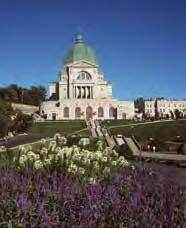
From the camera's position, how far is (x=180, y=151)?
3984 centimetres

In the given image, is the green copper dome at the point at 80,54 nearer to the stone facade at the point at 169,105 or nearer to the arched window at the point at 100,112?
the arched window at the point at 100,112

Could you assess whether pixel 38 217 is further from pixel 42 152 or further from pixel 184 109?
pixel 184 109

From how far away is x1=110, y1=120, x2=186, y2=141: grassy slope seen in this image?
216 ft

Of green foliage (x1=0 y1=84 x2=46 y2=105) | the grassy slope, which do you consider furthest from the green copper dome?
the grassy slope

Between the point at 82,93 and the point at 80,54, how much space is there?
10554mm

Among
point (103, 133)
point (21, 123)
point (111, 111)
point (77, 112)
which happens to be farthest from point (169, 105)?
point (21, 123)

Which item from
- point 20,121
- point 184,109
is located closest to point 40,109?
point 184,109

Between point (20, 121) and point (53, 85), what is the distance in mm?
80057

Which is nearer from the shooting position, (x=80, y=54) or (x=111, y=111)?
(x=111, y=111)

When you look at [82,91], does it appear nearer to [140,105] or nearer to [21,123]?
[140,105]

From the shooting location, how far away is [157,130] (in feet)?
231

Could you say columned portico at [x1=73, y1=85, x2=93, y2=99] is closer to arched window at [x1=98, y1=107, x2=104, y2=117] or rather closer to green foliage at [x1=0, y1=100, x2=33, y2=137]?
arched window at [x1=98, y1=107, x2=104, y2=117]

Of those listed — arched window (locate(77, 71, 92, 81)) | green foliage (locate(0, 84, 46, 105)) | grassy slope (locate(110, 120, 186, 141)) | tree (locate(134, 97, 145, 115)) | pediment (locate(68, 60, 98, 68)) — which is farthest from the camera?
tree (locate(134, 97, 145, 115))

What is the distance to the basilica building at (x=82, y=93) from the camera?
360ft
